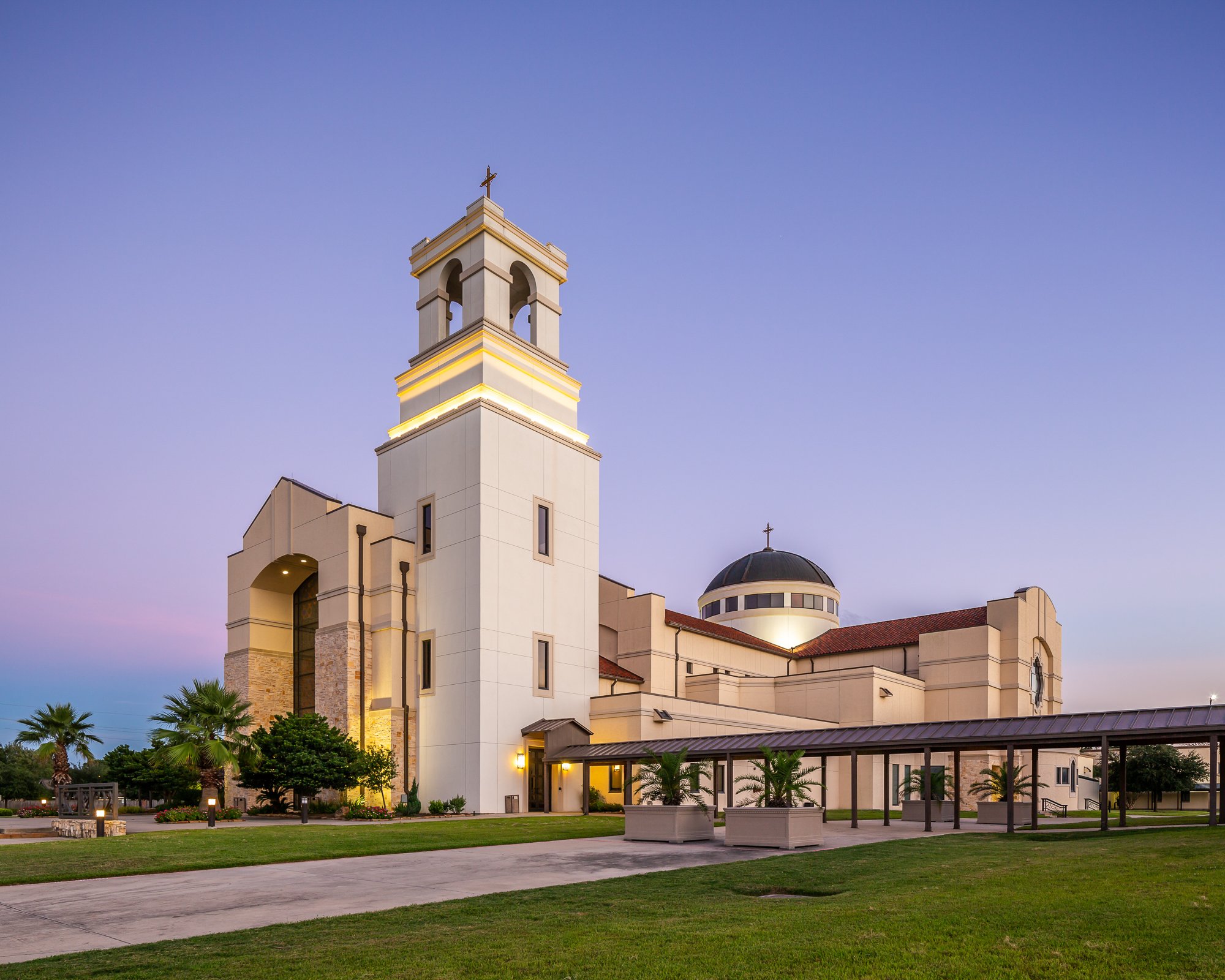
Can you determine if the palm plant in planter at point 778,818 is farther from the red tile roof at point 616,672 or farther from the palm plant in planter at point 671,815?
the red tile roof at point 616,672

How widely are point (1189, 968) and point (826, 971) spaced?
2.93 m

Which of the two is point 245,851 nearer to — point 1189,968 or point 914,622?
point 1189,968

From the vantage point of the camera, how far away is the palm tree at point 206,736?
34.6m

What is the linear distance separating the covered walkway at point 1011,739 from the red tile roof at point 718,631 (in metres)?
20.0

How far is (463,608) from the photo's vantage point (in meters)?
40.2

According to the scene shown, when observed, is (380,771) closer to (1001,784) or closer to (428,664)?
(428,664)

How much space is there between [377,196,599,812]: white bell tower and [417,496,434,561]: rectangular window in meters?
0.08

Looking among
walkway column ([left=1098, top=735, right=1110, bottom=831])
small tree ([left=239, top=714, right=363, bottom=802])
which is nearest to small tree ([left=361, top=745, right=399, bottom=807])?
small tree ([left=239, top=714, right=363, bottom=802])

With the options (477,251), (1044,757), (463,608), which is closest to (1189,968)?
(463,608)

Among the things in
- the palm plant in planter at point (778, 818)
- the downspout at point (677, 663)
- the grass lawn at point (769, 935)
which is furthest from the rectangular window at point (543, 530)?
the grass lawn at point (769, 935)

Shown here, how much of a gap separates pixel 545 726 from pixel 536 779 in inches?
120

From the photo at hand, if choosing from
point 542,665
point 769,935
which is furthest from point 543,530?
point 769,935

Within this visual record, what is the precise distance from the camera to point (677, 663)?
53781 mm

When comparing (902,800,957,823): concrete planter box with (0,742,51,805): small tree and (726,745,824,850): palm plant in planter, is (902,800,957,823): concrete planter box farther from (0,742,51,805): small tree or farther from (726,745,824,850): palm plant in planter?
(0,742,51,805): small tree
